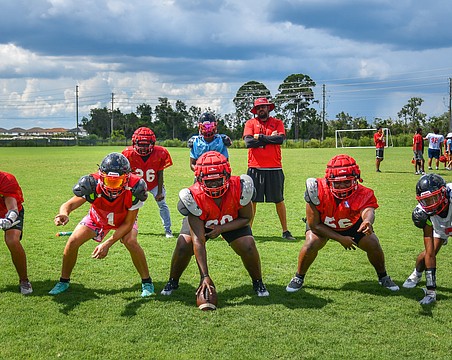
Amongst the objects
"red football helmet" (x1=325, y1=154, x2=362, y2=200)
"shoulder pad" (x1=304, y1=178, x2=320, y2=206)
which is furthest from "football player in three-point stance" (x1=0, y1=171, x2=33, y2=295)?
"red football helmet" (x1=325, y1=154, x2=362, y2=200)

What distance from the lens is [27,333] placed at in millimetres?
4688

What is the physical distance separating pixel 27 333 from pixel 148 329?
1122 millimetres

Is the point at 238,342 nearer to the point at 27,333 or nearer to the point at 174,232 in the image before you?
the point at 27,333

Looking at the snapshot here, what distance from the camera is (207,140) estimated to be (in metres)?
8.55

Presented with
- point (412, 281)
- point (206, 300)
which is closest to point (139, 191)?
point (206, 300)

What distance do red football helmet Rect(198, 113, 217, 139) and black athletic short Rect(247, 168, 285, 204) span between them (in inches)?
42.5

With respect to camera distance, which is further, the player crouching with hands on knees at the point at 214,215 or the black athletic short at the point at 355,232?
the black athletic short at the point at 355,232

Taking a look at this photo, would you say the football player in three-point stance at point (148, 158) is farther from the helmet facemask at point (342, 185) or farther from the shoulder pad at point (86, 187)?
the helmet facemask at point (342, 185)

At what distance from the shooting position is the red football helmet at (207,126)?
8383mm

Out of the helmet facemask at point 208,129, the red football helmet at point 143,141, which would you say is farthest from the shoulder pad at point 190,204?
the red football helmet at point 143,141

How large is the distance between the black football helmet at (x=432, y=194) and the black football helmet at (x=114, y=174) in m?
3.23

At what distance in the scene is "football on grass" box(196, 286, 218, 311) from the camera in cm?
526

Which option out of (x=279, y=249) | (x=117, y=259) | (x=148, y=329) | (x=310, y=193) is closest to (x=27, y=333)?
(x=148, y=329)

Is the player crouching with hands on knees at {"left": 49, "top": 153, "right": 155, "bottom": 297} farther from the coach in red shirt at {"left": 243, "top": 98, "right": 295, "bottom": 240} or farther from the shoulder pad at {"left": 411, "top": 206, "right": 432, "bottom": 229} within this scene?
the coach in red shirt at {"left": 243, "top": 98, "right": 295, "bottom": 240}
